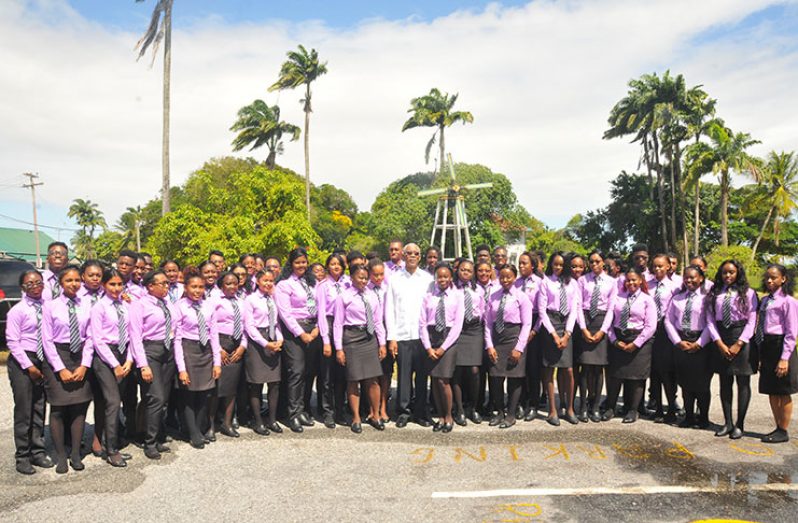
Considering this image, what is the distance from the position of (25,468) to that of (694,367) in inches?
283

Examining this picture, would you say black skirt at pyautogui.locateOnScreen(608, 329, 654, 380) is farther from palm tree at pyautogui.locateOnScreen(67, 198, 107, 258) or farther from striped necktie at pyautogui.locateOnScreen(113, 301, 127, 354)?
palm tree at pyautogui.locateOnScreen(67, 198, 107, 258)

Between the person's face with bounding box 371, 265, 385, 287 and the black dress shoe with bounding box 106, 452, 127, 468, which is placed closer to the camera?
the black dress shoe with bounding box 106, 452, 127, 468

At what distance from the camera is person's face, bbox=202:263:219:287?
22.7ft

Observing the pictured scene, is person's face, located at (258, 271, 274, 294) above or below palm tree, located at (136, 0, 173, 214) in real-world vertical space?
below

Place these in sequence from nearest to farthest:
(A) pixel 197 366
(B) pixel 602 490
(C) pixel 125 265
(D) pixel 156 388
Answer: (B) pixel 602 490, (D) pixel 156 388, (A) pixel 197 366, (C) pixel 125 265

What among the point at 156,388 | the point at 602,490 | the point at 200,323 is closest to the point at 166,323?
the point at 200,323

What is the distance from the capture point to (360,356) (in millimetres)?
7027

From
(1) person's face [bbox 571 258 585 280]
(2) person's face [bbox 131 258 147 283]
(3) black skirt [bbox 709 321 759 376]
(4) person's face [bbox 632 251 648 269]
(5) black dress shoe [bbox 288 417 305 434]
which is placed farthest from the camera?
(4) person's face [bbox 632 251 648 269]

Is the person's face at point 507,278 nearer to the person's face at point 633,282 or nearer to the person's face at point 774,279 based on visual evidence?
the person's face at point 633,282

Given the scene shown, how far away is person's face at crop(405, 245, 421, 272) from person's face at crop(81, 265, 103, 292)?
3.46m

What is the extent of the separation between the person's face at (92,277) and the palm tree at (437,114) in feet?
131

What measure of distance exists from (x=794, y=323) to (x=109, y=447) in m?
7.16

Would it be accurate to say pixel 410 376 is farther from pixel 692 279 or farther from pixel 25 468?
pixel 25 468

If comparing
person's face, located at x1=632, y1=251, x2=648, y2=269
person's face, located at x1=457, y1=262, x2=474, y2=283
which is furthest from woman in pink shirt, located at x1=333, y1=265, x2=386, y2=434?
person's face, located at x1=632, y1=251, x2=648, y2=269
